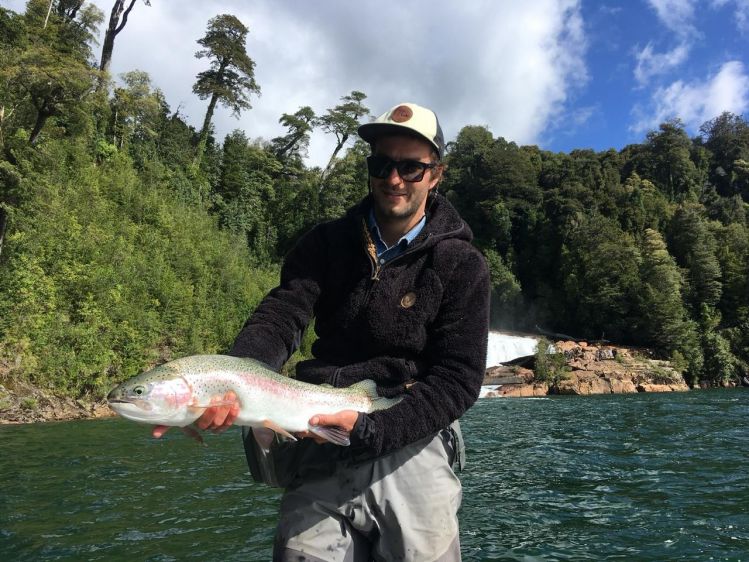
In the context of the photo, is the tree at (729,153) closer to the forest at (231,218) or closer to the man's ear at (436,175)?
the forest at (231,218)

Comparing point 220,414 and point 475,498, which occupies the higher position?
point 220,414

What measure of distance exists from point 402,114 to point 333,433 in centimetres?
165

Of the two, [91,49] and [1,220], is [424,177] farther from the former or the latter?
[91,49]

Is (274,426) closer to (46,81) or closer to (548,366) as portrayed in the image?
(46,81)

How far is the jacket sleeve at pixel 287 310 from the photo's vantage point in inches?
108

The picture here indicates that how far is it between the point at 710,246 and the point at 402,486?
59.4 m

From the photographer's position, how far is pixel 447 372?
8.63 ft

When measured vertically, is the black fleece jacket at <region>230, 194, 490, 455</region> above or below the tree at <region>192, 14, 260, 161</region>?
below

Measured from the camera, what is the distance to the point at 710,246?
51.8 meters

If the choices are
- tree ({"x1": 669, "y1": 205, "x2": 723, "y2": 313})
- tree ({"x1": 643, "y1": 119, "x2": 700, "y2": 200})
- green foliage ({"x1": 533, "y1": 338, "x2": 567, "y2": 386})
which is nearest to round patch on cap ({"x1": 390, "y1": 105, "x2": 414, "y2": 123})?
green foliage ({"x1": 533, "y1": 338, "x2": 567, "y2": 386})

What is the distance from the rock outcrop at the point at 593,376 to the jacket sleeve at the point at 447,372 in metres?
28.8

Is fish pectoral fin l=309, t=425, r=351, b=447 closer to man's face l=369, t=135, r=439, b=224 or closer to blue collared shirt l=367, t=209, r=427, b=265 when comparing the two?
blue collared shirt l=367, t=209, r=427, b=265

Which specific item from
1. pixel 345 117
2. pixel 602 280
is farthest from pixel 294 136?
pixel 602 280

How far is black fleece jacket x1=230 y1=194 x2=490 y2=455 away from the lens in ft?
8.63
